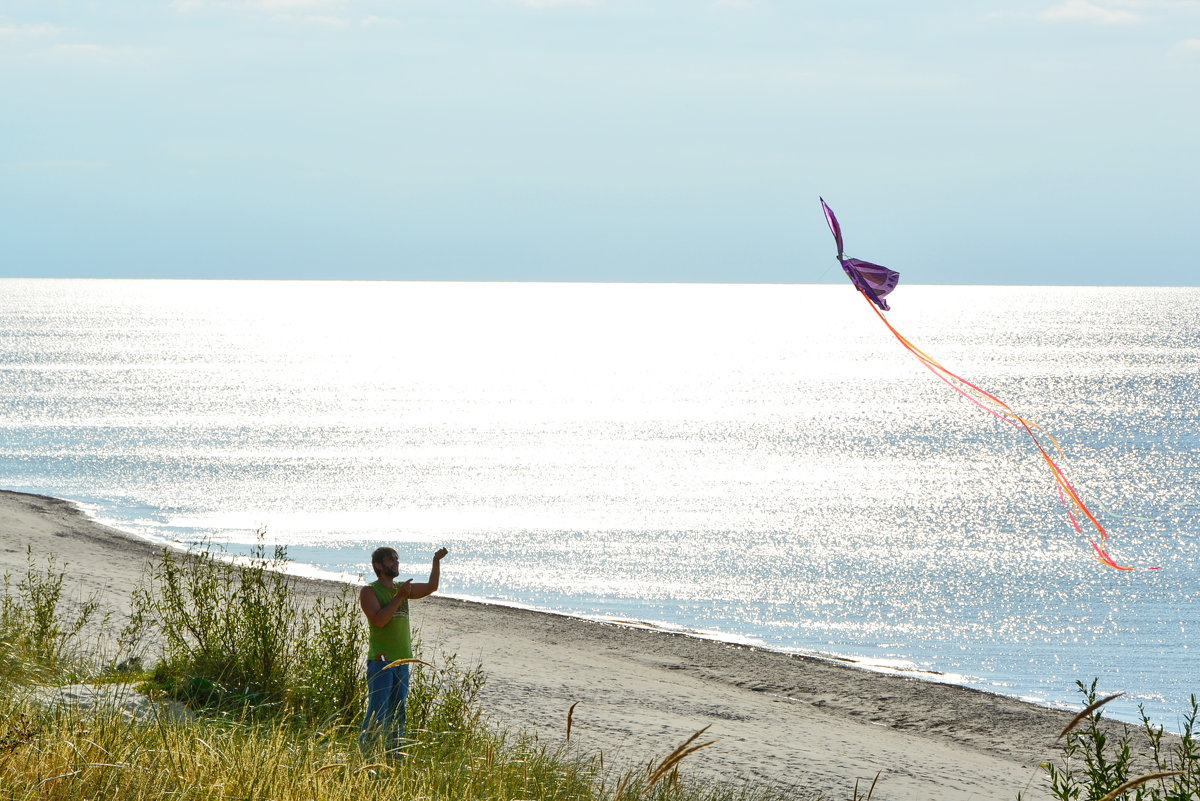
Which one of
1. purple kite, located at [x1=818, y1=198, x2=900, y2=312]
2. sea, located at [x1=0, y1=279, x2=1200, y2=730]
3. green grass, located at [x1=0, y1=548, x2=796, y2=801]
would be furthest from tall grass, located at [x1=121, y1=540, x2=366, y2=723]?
sea, located at [x1=0, y1=279, x2=1200, y2=730]

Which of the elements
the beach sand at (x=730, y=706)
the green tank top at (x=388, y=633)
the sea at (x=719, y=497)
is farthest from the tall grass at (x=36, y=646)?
the sea at (x=719, y=497)

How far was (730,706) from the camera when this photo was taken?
49.1ft

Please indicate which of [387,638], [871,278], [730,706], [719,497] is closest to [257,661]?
[387,638]

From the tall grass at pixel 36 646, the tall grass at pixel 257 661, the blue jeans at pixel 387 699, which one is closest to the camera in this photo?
the blue jeans at pixel 387 699

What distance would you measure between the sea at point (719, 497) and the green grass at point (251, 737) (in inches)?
484

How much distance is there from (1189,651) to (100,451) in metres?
44.1

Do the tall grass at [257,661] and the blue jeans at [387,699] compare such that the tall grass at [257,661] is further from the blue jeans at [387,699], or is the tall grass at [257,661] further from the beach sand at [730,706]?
the beach sand at [730,706]

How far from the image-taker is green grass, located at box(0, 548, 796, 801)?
16.4 ft

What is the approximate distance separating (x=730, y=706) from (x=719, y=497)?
92.9 feet

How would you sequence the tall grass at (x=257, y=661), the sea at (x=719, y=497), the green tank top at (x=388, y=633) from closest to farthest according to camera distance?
the green tank top at (x=388, y=633)
the tall grass at (x=257, y=661)
the sea at (x=719, y=497)

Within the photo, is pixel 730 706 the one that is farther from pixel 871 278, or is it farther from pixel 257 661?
pixel 871 278

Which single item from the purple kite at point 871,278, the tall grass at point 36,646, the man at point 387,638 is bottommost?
the tall grass at point 36,646

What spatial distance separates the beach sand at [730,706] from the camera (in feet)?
38.2

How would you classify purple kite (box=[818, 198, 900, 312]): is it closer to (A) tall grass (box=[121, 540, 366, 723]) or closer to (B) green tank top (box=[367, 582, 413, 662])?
(B) green tank top (box=[367, 582, 413, 662])
